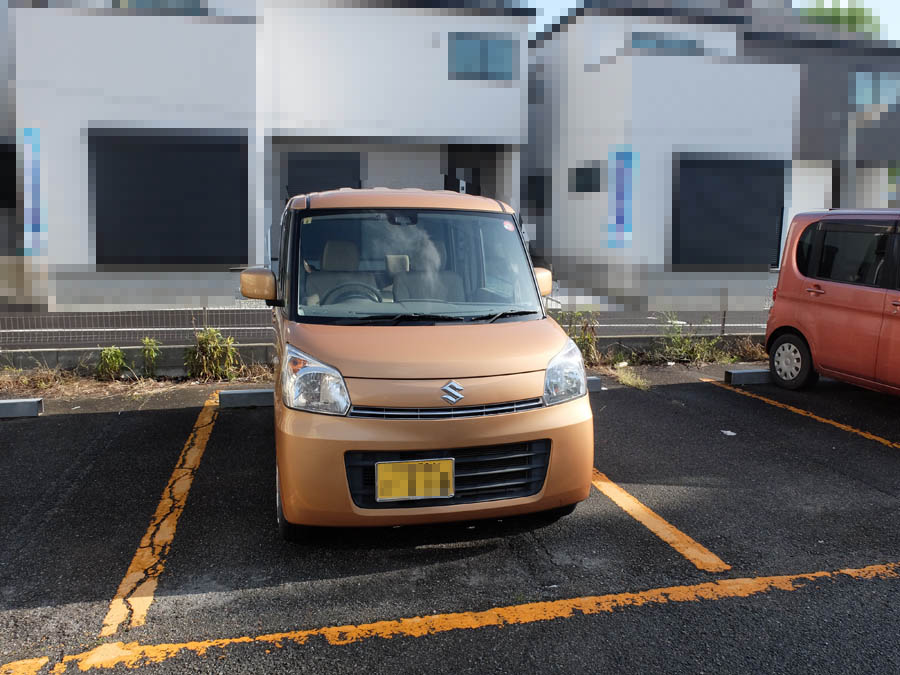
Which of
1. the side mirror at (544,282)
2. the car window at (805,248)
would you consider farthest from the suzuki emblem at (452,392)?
the car window at (805,248)

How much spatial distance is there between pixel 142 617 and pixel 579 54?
15278 millimetres

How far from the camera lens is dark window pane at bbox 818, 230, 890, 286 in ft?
18.9

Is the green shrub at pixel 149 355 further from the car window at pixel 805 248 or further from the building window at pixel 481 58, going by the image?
the building window at pixel 481 58

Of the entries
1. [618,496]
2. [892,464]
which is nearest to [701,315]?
[892,464]

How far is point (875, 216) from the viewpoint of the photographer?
19.2 ft

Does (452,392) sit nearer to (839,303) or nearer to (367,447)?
(367,447)

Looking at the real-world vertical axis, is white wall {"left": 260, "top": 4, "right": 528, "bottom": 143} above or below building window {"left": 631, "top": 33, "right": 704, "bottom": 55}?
below

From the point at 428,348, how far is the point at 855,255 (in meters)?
4.73

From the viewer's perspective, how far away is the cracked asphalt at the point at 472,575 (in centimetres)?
253

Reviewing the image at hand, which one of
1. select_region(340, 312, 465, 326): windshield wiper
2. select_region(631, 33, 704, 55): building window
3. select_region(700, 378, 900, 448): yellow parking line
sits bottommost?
Answer: select_region(700, 378, 900, 448): yellow parking line

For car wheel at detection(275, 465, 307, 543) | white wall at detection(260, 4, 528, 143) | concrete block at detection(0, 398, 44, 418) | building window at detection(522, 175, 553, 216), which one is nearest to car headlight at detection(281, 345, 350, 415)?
car wheel at detection(275, 465, 307, 543)

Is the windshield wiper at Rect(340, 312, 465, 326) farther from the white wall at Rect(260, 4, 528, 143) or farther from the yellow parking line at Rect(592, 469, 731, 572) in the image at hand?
the white wall at Rect(260, 4, 528, 143)

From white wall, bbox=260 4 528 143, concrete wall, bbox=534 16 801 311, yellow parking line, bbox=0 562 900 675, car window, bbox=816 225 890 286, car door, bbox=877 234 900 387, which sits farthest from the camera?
concrete wall, bbox=534 16 801 311

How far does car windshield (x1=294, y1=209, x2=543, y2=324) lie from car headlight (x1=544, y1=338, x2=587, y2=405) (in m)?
0.43
